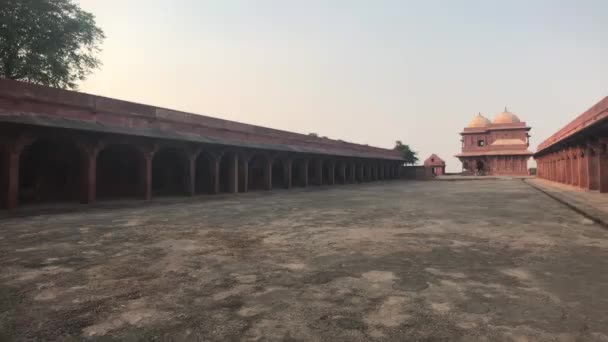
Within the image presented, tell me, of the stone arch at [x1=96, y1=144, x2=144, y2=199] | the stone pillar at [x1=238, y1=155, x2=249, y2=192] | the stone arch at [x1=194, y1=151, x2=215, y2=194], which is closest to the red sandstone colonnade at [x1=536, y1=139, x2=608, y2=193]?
the stone pillar at [x1=238, y1=155, x2=249, y2=192]

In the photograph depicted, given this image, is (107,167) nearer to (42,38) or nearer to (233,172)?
(233,172)

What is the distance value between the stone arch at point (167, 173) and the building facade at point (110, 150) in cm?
5

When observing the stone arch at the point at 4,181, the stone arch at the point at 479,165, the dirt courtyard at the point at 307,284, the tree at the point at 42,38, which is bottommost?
the dirt courtyard at the point at 307,284

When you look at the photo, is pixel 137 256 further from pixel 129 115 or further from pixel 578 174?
pixel 578 174

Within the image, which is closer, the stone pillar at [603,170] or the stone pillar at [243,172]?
the stone pillar at [603,170]

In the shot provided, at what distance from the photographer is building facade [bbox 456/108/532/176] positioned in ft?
161

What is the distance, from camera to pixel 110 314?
282cm

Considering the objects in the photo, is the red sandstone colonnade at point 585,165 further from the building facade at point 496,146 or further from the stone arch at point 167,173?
the building facade at point 496,146

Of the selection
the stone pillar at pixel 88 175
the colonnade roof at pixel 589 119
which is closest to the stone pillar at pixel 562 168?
the colonnade roof at pixel 589 119

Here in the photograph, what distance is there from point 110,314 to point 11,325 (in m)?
0.68

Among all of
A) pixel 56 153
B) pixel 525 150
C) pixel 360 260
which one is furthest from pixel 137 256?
pixel 525 150

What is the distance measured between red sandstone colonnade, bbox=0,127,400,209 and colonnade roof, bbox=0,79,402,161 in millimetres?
446

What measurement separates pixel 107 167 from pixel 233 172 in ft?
18.2

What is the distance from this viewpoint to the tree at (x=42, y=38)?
1819 centimetres
